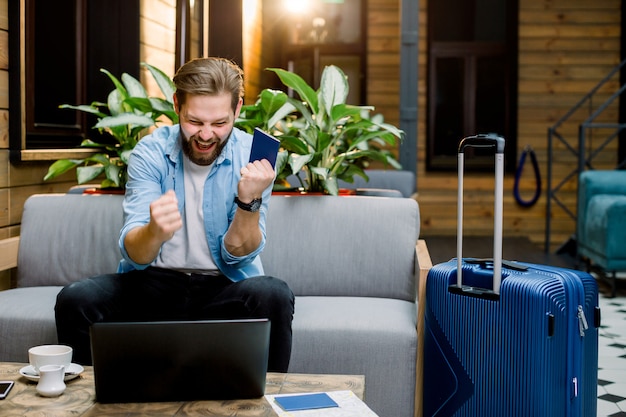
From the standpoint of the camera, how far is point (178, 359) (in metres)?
1.62

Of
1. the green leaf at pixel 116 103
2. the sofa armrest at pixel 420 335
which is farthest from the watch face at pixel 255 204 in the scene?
the green leaf at pixel 116 103

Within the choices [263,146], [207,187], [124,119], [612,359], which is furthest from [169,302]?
[612,359]

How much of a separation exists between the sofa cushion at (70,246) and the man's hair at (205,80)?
0.85 metres

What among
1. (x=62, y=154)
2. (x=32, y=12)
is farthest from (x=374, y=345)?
(x=32, y=12)

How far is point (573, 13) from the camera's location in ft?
27.1

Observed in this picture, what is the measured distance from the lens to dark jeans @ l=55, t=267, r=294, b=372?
2234 millimetres

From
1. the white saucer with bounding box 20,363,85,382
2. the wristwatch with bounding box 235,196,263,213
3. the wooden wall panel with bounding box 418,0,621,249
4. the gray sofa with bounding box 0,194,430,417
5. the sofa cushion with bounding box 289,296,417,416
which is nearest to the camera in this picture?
the white saucer with bounding box 20,363,85,382

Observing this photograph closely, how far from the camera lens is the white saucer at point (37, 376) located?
173cm

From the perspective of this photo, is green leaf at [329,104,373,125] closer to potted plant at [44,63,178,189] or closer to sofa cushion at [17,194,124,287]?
potted plant at [44,63,178,189]

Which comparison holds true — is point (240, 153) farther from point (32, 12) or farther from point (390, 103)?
point (390, 103)

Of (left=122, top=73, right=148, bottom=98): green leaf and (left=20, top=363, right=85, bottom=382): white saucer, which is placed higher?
(left=122, top=73, right=148, bottom=98): green leaf

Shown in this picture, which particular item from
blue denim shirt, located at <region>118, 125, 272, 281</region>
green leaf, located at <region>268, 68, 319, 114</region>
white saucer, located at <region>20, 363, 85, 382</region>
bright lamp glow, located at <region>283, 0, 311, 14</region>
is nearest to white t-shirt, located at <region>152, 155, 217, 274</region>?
blue denim shirt, located at <region>118, 125, 272, 281</region>

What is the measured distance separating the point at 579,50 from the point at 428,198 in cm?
217

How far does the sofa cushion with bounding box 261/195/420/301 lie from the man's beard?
0.60 meters
